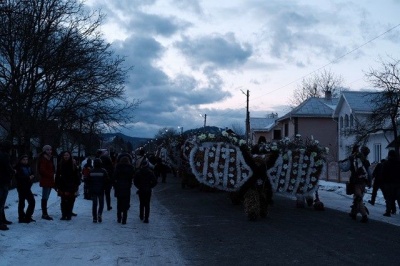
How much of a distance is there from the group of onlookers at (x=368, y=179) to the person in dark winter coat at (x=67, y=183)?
22.0 feet

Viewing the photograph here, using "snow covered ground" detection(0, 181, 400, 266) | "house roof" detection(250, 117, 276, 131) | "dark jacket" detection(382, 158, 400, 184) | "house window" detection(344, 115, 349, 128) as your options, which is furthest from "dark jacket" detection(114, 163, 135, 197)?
"house roof" detection(250, 117, 276, 131)

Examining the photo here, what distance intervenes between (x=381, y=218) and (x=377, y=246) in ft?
17.5

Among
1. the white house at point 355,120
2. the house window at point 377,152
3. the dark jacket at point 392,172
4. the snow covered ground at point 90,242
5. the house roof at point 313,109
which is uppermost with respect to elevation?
the house roof at point 313,109

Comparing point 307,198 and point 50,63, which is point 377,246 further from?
point 50,63

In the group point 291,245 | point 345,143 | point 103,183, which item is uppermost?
point 345,143

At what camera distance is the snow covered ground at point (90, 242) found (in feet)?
29.9

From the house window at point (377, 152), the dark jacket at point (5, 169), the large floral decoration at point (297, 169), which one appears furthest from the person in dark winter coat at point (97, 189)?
the house window at point (377, 152)

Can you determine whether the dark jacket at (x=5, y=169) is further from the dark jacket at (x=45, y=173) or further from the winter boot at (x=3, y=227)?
the dark jacket at (x=45, y=173)

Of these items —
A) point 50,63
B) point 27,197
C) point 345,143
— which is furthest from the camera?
point 345,143

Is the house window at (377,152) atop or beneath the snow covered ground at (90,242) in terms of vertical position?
atop

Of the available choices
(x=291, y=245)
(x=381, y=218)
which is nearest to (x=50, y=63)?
(x=381, y=218)

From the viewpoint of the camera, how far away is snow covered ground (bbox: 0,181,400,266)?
912 centimetres

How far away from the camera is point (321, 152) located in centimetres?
1655

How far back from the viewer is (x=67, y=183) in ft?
47.6
